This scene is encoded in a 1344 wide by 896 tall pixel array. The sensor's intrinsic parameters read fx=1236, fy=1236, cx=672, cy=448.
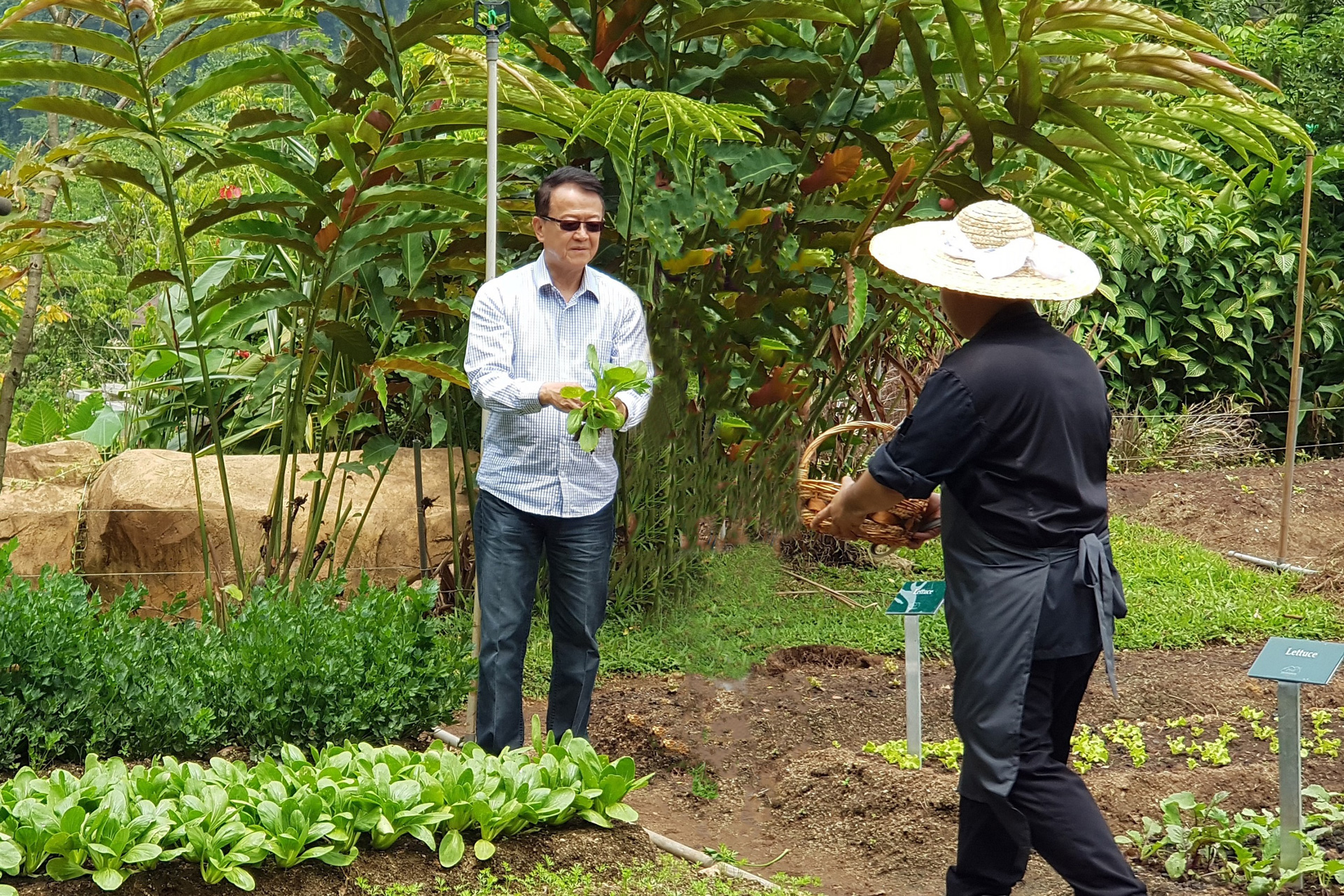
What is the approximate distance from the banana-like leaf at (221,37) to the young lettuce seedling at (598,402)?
4.35ft

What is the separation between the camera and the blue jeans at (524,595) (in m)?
3.40

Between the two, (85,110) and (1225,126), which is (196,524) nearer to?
(85,110)

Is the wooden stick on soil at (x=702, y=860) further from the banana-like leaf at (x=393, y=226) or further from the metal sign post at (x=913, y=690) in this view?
the banana-like leaf at (x=393, y=226)

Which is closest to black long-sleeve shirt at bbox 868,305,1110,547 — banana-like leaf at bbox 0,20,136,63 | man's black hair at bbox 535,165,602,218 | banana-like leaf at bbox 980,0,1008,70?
man's black hair at bbox 535,165,602,218

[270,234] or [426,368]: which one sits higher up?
[270,234]

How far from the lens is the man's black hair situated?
3260mm

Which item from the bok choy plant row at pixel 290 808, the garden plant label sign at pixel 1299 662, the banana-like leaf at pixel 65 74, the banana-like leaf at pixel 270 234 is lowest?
the bok choy plant row at pixel 290 808

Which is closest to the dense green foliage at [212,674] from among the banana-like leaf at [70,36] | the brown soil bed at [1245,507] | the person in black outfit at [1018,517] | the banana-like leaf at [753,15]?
the banana-like leaf at [70,36]

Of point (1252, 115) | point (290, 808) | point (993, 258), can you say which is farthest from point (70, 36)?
point (1252, 115)

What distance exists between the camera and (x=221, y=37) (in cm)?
340

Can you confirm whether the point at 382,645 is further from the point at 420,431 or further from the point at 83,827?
the point at 420,431

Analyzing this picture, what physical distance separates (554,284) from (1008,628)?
5.01 feet

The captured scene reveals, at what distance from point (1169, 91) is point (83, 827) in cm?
346

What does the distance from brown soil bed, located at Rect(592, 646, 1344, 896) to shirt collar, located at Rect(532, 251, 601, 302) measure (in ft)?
4.08
